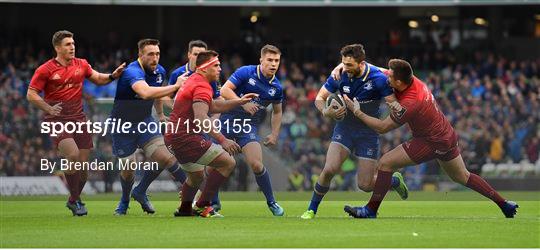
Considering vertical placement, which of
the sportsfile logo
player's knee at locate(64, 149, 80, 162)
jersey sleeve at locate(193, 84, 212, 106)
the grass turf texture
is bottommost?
the grass turf texture

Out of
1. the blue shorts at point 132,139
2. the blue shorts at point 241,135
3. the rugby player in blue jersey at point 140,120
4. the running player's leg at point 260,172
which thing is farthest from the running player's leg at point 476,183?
the blue shorts at point 132,139

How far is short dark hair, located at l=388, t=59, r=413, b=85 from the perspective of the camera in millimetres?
15805

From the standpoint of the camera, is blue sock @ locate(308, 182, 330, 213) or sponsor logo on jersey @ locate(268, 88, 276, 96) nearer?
blue sock @ locate(308, 182, 330, 213)

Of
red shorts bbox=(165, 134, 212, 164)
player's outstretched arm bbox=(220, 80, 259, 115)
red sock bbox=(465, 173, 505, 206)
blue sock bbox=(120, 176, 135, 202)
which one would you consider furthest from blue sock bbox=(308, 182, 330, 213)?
blue sock bbox=(120, 176, 135, 202)

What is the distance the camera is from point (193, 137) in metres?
16.5

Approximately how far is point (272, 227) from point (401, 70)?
272 cm

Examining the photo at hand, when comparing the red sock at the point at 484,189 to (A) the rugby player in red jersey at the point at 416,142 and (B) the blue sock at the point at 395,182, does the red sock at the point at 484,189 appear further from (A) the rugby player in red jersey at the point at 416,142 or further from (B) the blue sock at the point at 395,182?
(B) the blue sock at the point at 395,182

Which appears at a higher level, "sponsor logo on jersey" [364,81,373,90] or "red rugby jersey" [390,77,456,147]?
"sponsor logo on jersey" [364,81,373,90]

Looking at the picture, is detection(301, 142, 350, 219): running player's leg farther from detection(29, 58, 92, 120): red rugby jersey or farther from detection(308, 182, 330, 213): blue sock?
detection(29, 58, 92, 120): red rugby jersey

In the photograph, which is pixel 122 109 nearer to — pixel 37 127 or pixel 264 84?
pixel 264 84

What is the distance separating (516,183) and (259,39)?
60.4ft

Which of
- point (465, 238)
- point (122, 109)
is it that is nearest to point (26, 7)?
point (122, 109)

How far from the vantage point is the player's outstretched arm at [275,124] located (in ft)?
58.6

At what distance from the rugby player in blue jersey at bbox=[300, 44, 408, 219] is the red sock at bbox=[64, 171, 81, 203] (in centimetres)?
313
